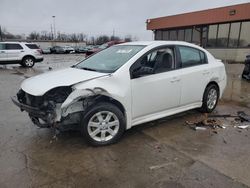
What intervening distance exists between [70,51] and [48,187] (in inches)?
1659

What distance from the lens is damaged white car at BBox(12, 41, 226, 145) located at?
3732 mm

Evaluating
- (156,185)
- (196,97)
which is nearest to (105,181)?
(156,185)

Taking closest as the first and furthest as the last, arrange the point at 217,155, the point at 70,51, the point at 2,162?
the point at 2,162, the point at 217,155, the point at 70,51

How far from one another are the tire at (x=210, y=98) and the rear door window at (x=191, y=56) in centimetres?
65

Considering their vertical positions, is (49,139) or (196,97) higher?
(196,97)

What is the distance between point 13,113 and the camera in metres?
5.70

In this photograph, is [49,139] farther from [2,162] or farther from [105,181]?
[105,181]

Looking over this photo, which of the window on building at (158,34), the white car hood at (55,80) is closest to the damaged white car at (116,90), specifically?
the white car hood at (55,80)

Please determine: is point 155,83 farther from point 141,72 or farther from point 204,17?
point 204,17

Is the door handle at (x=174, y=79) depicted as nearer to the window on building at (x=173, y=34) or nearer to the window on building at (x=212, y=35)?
the window on building at (x=212, y=35)

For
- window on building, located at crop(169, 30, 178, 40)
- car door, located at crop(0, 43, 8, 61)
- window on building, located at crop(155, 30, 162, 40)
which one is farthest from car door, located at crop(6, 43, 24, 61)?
window on building, located at crop(155, 30, 162, 40)

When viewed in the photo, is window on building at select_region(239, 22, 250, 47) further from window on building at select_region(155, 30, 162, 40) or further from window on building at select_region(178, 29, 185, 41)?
window on building at select_region(155, 30, 162, 40)

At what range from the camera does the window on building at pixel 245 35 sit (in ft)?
69.4

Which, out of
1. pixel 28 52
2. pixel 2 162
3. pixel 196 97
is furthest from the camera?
pixel 28 52
